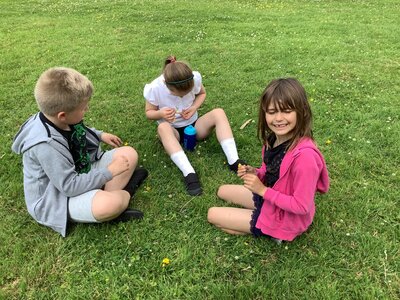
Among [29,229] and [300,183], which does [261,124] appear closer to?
[300,183]

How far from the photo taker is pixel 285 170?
270cm

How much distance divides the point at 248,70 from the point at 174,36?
2772 millimetres

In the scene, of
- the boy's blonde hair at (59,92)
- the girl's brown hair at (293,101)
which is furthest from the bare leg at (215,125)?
the boy's blonde hair at (59,92)

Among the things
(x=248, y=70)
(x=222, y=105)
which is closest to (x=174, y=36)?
(x=248, y=70)

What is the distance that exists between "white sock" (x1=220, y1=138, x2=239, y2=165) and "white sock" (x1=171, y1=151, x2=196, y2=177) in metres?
0.45

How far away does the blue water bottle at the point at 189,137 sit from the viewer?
4289mm

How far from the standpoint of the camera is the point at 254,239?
3182mm

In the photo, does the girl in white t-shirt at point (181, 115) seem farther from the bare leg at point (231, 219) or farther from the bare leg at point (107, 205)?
the bare leg at point (107, 205)

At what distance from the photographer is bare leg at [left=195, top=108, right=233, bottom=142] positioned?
4.17m

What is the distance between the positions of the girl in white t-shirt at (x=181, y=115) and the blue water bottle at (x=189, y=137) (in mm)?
100

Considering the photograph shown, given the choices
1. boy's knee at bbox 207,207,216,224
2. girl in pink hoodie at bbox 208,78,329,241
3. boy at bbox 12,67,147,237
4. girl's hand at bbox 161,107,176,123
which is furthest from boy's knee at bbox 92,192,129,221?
girl's hand at bbox 161,107,176,123

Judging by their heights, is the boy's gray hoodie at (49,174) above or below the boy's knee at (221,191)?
above

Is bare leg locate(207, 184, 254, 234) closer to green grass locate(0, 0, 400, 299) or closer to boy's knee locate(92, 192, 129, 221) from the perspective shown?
green grass locate(0, 0, 400, 299)

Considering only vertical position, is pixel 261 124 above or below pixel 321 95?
above
